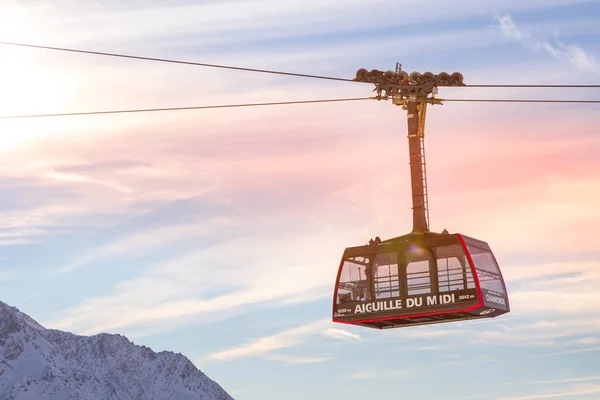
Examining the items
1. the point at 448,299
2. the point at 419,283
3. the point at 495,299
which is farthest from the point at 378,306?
the point at 495,299

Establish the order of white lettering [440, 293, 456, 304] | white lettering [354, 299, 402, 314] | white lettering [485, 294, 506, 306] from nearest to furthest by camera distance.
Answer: white lettering [440, 293, 456, 304] → white lettering [485, 294, 506, 306] → white lettering [354, 299, 402, 314]

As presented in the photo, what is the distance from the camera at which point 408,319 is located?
46969 millimetres

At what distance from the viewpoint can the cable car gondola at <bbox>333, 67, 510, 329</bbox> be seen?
150 ft

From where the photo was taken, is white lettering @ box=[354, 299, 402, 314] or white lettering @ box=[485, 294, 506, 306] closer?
white lettering @ box=[485, 294, 506, 306]

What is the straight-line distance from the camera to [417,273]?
4628 centimetres

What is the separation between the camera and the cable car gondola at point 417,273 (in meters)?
45.7

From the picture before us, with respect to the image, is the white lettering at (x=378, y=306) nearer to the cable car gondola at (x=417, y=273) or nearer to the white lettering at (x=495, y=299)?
the cable car gondola at (x=417, y=273)

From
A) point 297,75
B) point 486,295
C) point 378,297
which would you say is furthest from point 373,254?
point 297,75

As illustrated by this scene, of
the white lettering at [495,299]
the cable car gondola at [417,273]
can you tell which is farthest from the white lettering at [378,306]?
the white lettering at [495,299]

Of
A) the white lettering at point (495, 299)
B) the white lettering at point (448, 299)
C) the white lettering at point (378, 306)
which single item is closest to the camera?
the white lettering at point (448, 299)

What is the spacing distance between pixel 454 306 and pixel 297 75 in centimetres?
993

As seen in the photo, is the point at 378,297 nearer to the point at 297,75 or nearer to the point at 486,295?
the point at 486,295

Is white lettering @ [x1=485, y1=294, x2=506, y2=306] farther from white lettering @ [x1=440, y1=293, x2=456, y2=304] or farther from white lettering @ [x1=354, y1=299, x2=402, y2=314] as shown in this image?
white lettering @ [x1=354, y1=299, x2=402, y2=314]

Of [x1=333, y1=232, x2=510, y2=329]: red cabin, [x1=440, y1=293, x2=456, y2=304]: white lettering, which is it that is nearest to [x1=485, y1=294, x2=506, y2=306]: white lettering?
[x1=333, y1=232, x2=510, y2=329]: red cabin
